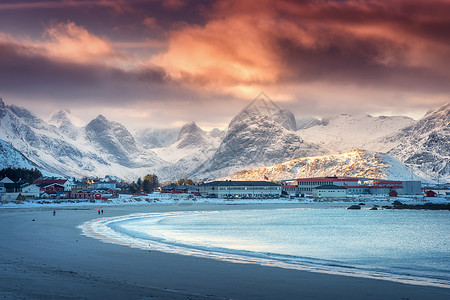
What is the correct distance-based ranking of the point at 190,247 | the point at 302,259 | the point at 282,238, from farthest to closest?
the point at 282,238
the point at 190,247
the point at 302,259

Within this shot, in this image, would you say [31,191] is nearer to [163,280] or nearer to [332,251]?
[332,251]

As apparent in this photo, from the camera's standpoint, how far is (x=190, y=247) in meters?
48.6

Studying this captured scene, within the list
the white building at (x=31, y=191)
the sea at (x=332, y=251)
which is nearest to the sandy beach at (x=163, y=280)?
the sea at (x=332, y=251)

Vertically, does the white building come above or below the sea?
above

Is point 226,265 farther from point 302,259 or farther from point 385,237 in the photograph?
point 385,237

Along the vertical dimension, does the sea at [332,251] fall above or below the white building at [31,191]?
below

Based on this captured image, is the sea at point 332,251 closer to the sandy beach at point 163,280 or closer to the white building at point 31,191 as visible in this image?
the sandy beach at point 163,280

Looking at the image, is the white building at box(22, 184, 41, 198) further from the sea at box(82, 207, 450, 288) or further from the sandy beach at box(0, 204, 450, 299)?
the sandy beach at box(0, 204, 450, 299)

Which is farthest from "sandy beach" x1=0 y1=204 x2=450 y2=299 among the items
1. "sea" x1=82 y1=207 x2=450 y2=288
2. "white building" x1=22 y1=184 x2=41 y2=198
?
"white building" x1=22 y1=184 x2=41 y2=198

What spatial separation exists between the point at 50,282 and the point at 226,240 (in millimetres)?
31661

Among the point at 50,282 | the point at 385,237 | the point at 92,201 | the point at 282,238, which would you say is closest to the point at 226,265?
the point at 50,282

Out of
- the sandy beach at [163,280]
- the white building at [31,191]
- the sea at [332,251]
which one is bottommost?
the sea at [332,251]

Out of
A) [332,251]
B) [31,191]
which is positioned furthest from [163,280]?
[31,191]

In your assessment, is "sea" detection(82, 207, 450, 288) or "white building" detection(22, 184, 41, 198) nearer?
"sea" detection(82, 207, 450, 288)
